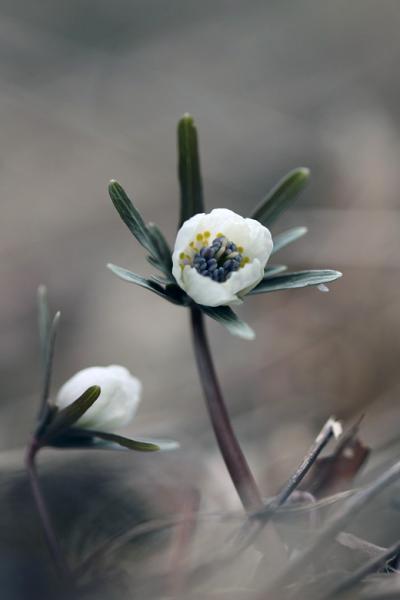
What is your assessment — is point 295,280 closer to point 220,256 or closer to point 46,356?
point 220,256

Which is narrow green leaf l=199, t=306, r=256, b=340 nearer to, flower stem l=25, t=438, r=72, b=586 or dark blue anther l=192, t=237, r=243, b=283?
dark blue anther l=192, t=237, r=243, b=283

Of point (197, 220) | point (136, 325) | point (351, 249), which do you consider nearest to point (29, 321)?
point (136, 325)

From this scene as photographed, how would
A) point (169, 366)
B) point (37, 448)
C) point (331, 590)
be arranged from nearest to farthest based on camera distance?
point (331, 590) → point (37, 448) → point (169, 366)

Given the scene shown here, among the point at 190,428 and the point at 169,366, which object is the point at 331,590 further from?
the point at 169,366

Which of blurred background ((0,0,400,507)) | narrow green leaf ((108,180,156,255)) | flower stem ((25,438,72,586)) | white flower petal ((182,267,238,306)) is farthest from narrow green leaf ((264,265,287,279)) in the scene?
blurred background ((0,0,400,507))

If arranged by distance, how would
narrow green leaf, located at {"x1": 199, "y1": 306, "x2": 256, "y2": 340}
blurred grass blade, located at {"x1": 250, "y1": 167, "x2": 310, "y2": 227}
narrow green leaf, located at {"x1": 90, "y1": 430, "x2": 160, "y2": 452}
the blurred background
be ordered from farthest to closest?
1. the blurred background
2. blurred grass blade, located at {"x1": 250, "y1": 167, "x2": 310, "y2": 227}
3. narrow green leaf, located at {"x1": 90, "y1": 430, "x2": 160, "y2": 452}
4. narrow green leaf, located at {"x1": 199, "y1": 306, "x2": 256, "y2": 340}
